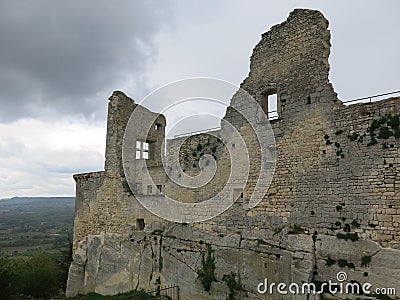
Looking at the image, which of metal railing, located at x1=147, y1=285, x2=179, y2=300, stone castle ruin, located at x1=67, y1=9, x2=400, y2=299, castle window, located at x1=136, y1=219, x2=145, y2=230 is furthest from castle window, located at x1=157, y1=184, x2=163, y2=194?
metal railing, located at x1=147, y1=285, x2=179, y2=300

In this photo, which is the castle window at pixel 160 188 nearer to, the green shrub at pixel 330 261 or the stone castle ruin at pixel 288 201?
the stone castle ruin at pixel 288 201

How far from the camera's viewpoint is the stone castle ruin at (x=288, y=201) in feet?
30.3

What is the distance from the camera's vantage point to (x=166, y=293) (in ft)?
44.7

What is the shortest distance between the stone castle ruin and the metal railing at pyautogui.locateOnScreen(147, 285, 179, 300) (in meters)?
0.24

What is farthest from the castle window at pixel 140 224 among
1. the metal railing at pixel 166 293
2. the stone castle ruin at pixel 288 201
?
the metal railing at pixel 166 293

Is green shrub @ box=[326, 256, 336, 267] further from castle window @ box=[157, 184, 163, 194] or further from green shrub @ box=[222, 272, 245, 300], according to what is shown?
castle window @ box=[157, 184, 163, 194]

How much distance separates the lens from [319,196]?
Answer: 10.3 m

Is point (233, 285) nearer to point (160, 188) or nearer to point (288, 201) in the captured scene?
point (288, 201)

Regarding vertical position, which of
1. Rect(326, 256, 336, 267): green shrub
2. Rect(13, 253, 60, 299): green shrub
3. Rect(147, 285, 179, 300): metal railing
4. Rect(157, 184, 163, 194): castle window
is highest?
Rect(157, 184, 163, 194): castle window

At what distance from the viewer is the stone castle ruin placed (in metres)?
9.23

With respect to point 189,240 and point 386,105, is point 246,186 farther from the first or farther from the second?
point 386,105

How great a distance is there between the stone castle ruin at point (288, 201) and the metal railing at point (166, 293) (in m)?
0.24

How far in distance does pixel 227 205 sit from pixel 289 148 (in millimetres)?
3278

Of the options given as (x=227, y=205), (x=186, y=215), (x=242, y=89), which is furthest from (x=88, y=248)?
(x=242, y=89)
